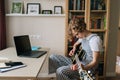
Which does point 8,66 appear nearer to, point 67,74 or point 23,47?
point 67,74

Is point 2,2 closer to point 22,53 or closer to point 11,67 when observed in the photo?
point 22,53

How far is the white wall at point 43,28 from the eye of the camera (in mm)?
3838

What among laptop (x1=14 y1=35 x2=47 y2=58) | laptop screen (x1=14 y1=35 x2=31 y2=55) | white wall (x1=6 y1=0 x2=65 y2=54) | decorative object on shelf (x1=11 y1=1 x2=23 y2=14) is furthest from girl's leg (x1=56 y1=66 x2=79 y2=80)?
decorative object on shelf (x1=11 y1=1 x2=23 y2=14)

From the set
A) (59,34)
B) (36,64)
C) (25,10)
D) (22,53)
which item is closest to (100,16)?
(59,34)

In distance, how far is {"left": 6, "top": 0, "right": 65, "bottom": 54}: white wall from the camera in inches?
151

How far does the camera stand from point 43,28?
389 cm

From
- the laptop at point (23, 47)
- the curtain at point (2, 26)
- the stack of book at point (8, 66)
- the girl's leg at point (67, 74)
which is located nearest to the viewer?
the stack of book at point (8, 66)

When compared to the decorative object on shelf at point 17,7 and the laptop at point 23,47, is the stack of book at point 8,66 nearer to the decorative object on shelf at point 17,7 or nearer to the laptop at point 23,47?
the laptop at point 23,47

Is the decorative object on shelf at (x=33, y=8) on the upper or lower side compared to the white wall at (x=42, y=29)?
upper

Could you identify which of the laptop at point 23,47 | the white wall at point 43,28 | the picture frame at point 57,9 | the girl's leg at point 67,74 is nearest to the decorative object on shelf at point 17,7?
the white wall at point 43,28

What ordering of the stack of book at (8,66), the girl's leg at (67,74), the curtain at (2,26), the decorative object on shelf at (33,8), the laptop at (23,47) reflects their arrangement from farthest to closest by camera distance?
the decorative object on shelf at (33,8) < the curtain at (2,26) < the laptop at (23,47) < the girl's leg at (67,74) < the stack of book at (8,66)

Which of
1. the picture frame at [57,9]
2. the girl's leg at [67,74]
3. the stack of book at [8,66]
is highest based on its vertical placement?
the picture frame at [57,9]

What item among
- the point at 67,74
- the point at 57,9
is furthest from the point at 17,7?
the point at 67,74

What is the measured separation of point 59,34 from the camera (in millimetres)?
3898
